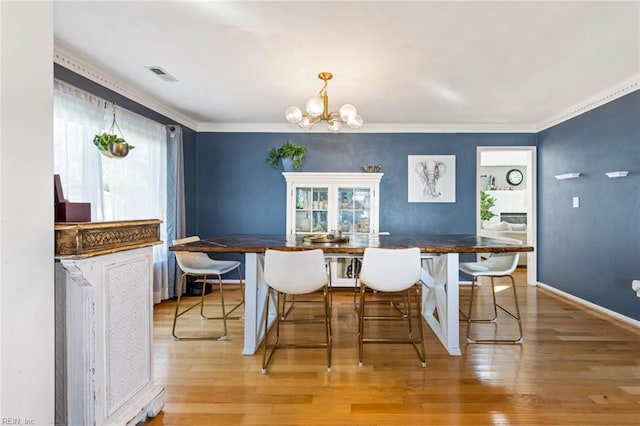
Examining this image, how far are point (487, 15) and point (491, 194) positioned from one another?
6.40 meters

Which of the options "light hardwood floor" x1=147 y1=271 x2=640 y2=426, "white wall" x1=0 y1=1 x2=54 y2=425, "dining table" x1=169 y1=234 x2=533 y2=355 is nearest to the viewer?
"white wall" x1=0 y1=1 x2=54 y2=425

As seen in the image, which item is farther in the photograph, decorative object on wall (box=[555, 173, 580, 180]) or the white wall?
decorative object on wall (box=[555, 173, 580, 180])

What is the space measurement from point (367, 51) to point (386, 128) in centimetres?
224

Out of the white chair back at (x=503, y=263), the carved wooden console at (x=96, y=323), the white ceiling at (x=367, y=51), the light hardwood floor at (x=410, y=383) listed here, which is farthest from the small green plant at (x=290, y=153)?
the carved wooden console at (x=96, y=323)

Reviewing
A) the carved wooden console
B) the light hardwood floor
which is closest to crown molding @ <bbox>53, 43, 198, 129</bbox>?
the carved wooden console

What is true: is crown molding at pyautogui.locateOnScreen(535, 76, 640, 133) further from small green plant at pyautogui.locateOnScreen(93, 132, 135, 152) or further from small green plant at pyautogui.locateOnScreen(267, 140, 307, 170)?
small green plant at pyautogui.locateOnScreen(93, 132, 135, 152)

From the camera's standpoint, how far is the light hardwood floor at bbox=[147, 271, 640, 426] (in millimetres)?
1671

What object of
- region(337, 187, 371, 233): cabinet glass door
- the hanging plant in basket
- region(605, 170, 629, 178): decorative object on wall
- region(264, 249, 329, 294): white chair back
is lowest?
region(264, 249, 329, 294): white chair back

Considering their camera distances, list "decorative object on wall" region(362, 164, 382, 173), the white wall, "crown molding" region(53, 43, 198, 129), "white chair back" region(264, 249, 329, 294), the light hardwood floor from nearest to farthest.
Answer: the white wall, the light hardwood floor, "white chair back" region(264, 249, 329, 294), "crown molding" region(53, 43, 198, 129), "decorative object on wall" region(362, 164, 382, 173)

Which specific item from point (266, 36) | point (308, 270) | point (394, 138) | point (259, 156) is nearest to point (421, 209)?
point (394, 138)

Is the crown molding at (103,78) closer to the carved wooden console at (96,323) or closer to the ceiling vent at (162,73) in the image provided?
the ceiling vent at (162,73)

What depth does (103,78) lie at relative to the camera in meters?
2.79

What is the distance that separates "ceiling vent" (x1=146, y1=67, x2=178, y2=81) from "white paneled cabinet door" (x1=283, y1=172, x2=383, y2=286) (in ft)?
5.78

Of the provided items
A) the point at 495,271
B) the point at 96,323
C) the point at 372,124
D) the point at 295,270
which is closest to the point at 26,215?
the point at 96,323
